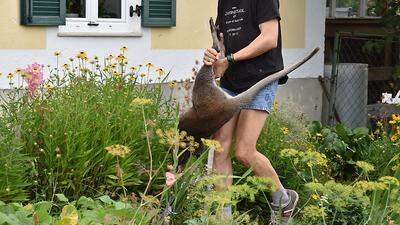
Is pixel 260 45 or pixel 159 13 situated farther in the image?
pixel 159 13

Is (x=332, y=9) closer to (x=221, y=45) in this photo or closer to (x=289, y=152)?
(x=221, y=45)

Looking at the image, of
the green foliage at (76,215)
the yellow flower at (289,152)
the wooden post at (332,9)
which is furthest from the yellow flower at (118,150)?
the wooden post at (332,9)

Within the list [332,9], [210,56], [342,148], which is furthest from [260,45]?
[332,9]

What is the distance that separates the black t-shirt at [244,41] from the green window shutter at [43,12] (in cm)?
327

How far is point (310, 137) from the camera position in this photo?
25.5ft

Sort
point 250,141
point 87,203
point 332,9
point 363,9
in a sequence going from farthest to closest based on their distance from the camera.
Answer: point 363,9 < point 332,9 < point 250,141 < point 87,203

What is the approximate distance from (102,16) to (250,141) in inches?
167

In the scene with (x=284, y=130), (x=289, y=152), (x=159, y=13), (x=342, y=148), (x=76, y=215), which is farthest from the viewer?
(x=159, y=13)

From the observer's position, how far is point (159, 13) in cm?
965

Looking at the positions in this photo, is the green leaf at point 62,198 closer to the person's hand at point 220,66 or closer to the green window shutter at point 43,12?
the person's hand at point 220,66

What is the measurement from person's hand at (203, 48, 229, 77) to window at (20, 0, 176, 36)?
11.4ft

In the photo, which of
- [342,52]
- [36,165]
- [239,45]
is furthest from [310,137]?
[342,52]

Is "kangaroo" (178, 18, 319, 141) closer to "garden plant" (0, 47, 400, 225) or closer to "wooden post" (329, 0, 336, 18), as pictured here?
"garden plant" (0, 47, 400, 225)

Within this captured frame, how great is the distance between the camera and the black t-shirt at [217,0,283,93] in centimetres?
554
